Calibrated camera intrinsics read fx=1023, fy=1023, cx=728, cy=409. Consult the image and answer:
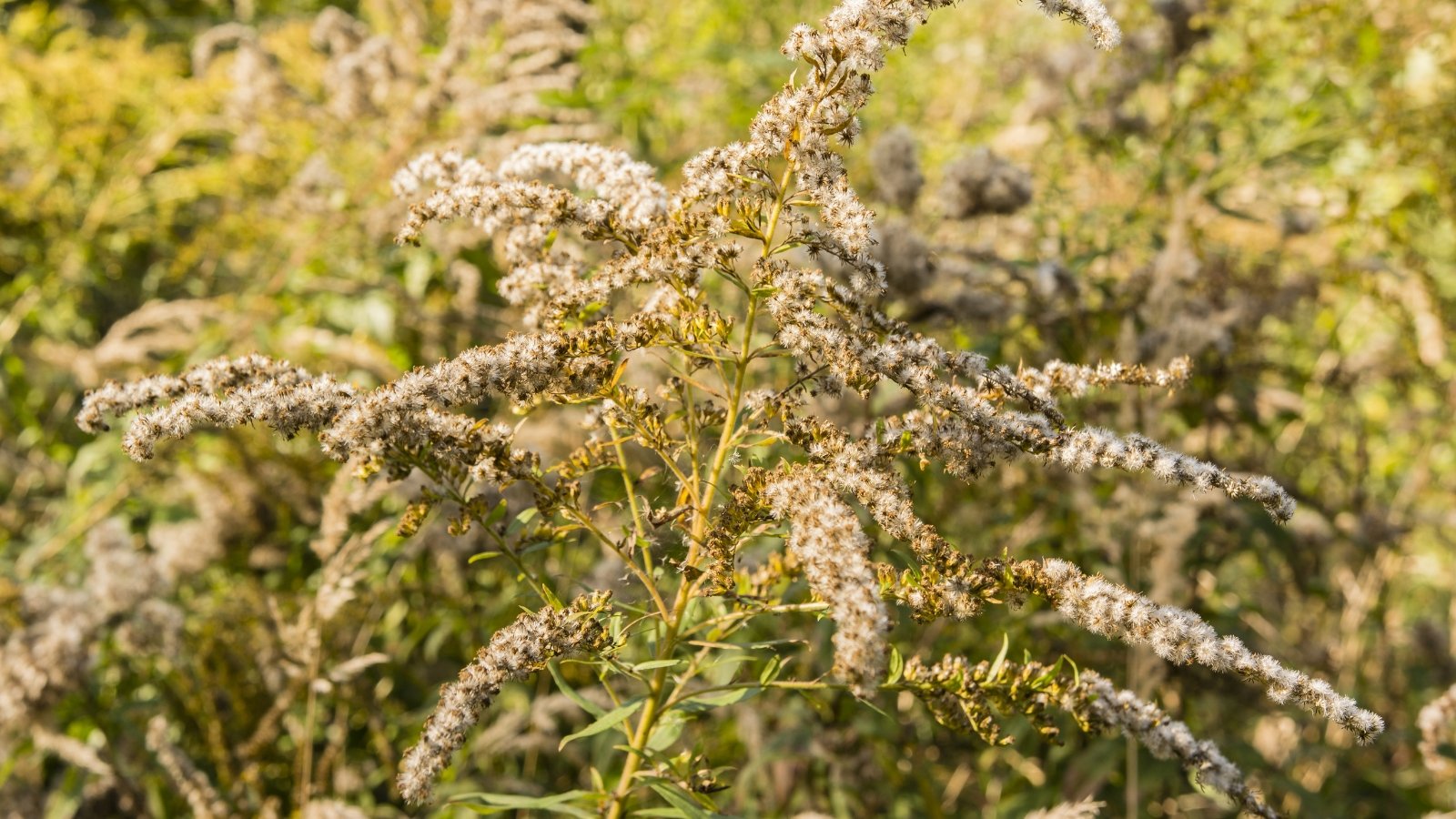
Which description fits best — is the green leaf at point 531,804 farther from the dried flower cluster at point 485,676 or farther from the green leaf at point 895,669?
the green leaf at point 895,669

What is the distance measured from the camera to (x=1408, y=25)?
3.28 metres

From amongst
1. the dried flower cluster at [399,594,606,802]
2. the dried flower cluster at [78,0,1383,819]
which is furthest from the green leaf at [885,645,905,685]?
the dried flower cluster at [399,594,606,802]

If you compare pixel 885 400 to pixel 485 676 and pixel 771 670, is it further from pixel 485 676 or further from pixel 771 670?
pixel 485 676

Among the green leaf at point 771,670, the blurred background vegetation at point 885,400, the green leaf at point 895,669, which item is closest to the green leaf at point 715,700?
the green leaf at point 771,670

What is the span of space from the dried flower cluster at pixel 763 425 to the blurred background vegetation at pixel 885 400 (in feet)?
1.09

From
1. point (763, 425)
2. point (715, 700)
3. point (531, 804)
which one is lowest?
point (531, 804)

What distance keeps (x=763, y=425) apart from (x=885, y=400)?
1151 millimetres

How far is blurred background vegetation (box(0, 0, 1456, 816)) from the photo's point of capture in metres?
2.51

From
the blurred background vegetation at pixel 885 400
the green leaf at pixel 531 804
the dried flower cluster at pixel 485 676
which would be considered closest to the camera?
the dried flower cluster at pixel 485 676

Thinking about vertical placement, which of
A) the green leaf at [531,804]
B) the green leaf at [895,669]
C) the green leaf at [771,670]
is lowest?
the green leaf at [531,804]

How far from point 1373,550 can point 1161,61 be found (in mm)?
1660

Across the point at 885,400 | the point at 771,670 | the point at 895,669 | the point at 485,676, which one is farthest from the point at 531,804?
the point at 885,400

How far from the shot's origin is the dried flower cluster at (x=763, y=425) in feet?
3.98

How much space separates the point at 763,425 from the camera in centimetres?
146
